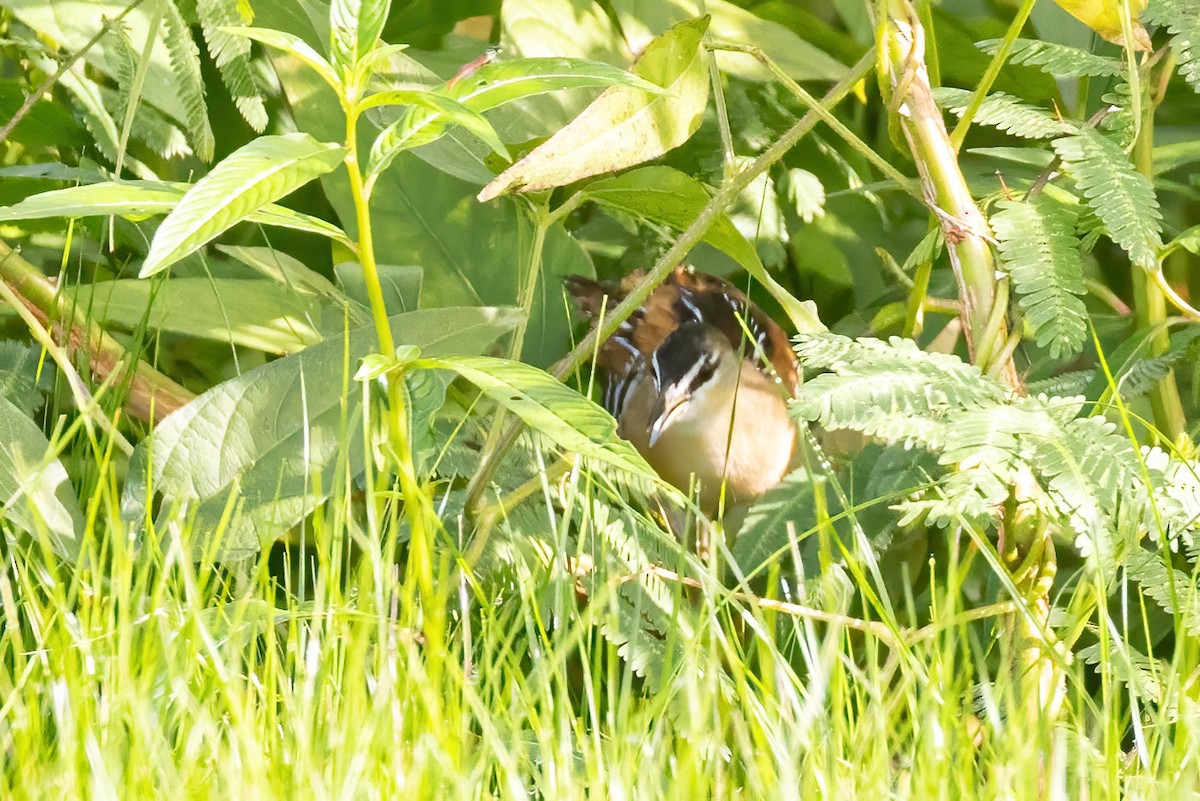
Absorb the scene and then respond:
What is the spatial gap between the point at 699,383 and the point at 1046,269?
0.38 metres

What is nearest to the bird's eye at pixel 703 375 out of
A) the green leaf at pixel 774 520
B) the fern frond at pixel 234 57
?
the green leaf at pixel 774 520

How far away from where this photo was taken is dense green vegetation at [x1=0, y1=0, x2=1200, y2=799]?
57 cm

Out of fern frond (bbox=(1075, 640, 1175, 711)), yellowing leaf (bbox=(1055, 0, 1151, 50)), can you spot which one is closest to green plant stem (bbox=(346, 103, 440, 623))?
fern frond (bbox=(1075, 640, 1175, 711))

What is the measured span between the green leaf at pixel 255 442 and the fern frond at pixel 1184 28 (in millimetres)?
523

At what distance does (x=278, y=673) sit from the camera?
630 millimetres

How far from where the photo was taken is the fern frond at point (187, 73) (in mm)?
920

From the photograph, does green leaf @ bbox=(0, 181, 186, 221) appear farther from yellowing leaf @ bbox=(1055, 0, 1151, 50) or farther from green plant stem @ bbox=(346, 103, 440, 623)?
yellowing leaf @ bbox=(1055, 0, 1151, 50)

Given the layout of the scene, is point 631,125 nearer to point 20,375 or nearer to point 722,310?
point 722,310

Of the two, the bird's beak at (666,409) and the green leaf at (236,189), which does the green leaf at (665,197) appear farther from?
the green leaf at (236,189)

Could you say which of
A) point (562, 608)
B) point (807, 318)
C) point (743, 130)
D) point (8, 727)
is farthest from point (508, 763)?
point (743, 130)

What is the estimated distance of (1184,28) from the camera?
0.78 meters

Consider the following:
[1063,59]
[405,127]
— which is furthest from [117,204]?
[1063,59]

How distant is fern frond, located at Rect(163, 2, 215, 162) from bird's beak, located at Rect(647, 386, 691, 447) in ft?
1.38

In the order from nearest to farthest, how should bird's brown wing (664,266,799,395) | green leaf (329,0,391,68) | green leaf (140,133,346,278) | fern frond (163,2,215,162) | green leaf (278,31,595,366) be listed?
green leaf (140,133,346,278)
green leaf (329,0,391,68)
fern frond (163,2,215,162)
green leaf (278,31,595,366)
bird's brown wing (664,266,799,395)
